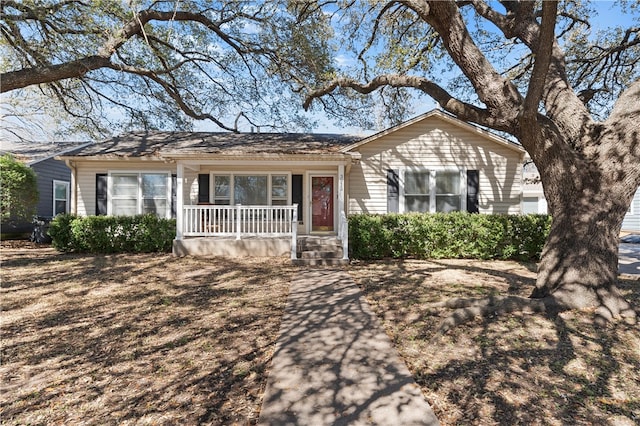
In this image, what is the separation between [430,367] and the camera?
332 centimetres

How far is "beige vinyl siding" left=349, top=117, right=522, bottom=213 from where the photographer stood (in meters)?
11.4

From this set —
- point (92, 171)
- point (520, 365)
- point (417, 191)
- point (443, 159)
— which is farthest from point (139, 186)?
point (520, 365)

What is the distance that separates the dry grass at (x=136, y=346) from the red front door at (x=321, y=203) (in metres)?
4.68

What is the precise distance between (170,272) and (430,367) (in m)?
6.37

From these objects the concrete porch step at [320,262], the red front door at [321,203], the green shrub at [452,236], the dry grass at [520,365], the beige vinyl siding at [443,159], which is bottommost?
the dry grass at [520,365]

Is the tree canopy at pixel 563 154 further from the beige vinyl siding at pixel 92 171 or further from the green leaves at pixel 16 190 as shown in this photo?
the green leaves at pixel 16 190

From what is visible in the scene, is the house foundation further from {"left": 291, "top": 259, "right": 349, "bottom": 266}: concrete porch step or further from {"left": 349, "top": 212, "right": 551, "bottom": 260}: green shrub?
{"left": 349, "top": 212, "right": 551, "bottom": 260}: green shrub

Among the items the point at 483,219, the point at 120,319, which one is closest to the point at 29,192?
the point at 120,319

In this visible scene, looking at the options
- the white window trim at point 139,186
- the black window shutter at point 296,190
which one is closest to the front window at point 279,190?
the black window shutter at point 296,190

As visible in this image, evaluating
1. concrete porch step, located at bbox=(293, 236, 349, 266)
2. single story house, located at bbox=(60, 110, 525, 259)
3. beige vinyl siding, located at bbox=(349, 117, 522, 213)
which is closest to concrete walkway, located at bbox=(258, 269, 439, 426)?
concrete porch step, located at bbox=(293, 236, 349, 266)

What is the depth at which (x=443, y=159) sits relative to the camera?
11367mm

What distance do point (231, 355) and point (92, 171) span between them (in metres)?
11.2

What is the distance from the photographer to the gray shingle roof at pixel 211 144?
10.9 meters

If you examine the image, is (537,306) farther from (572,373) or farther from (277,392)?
(277,392)
